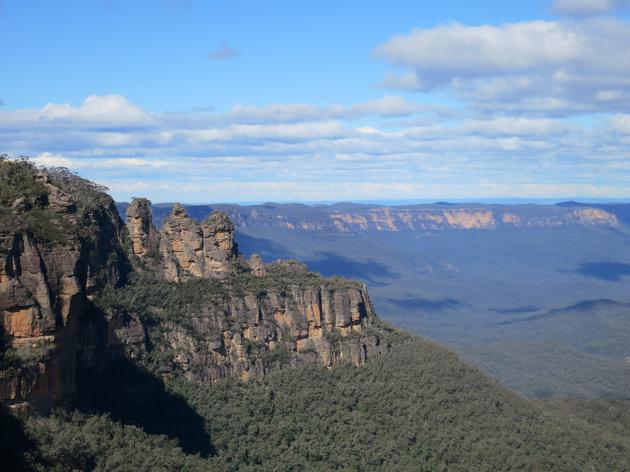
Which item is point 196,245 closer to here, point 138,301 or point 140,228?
point 140,228

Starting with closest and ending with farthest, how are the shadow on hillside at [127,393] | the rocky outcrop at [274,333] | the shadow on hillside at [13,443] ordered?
the shadow on hillside at [13,443] < the shadow on hillside at [127,393] < the rocky outcrop at [274,333]

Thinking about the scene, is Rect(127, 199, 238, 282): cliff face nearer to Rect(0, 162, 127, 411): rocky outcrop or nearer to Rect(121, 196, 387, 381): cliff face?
Rect(121, 196, 387, 381): cliff face

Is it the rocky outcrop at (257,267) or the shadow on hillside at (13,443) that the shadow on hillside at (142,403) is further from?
the rocky outcrop at (257,267)

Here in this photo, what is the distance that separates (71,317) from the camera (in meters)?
48.8

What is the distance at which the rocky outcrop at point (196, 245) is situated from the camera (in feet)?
255

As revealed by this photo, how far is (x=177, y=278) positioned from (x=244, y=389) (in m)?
11.9

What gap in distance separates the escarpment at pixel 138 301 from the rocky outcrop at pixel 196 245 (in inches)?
4.2

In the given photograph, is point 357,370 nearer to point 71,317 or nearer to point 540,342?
point 71,317

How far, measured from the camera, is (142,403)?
198ft

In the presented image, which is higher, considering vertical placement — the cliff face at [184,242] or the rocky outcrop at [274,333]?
the cliff face at [184,242]

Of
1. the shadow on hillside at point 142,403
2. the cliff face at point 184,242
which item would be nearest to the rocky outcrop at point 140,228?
the cliff face at point 184,242

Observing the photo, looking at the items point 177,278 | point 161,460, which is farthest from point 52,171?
point 161,460

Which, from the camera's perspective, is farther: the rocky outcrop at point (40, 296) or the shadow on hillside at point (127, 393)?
the shadow on hillside at point (127, 393)

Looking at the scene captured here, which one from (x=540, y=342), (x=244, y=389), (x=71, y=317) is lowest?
(x=540, y=342)
